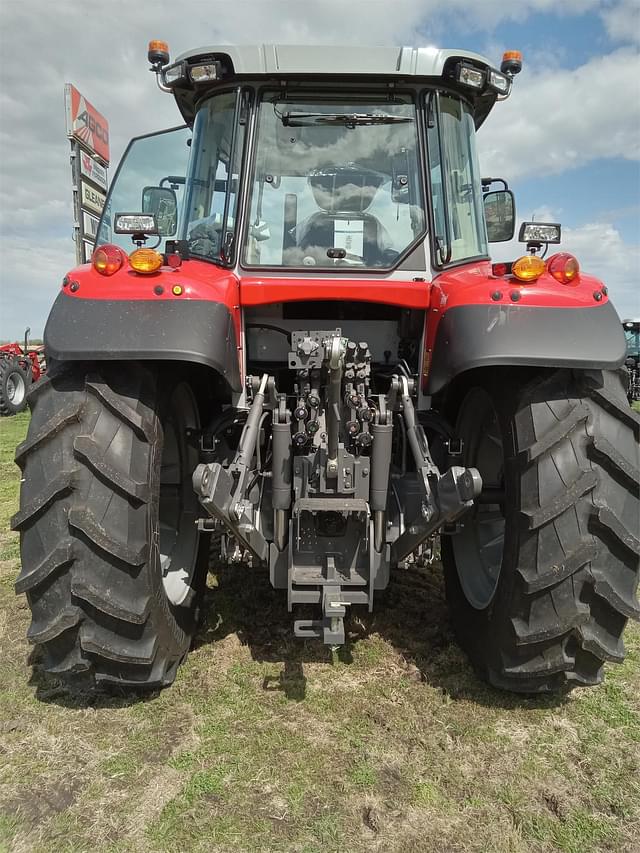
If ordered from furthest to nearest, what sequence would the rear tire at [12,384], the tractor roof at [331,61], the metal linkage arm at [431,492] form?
the rear tire at [12,384], the tractor roof at [331,61], the metal linkage arm at [431,492]

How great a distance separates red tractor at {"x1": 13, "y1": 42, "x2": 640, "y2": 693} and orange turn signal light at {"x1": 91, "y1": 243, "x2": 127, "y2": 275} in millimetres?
11

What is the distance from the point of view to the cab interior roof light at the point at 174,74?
10.4 feet

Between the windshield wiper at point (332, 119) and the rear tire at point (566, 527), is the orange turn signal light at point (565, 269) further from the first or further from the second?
the windshield wiper at point (332, 119)

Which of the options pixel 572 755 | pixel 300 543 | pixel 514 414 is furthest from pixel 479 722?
pixel 514 414

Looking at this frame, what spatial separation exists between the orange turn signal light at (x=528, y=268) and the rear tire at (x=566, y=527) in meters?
0.41

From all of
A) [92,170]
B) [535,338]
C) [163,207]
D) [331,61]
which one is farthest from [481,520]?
[92,170]

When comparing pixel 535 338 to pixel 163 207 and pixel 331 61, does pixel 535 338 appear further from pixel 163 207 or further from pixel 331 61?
pixel 163 207

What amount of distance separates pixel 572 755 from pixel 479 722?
370 mm

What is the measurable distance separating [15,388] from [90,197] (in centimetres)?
874

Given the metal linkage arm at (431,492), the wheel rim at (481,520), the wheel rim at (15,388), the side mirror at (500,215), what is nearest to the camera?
the metal linkage arm at (431,492)

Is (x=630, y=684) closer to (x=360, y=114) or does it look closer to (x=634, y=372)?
(x=360, y=114)

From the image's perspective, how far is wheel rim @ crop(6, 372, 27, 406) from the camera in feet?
Answer: 43.2

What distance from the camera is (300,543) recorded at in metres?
2.84

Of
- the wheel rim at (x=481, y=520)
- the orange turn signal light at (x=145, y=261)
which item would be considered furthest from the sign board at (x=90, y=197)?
the wheel rim at (x=481, y=520)
